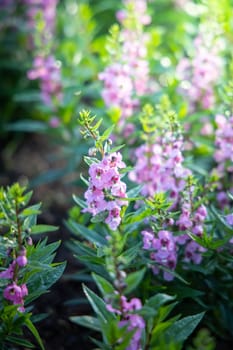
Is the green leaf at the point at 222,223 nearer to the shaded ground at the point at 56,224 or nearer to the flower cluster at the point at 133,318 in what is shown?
the flower cluster at the point at 133,318

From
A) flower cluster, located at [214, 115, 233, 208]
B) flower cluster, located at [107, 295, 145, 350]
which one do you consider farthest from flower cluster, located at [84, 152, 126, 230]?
flower cluster, located at [214, 115, 233, 208]

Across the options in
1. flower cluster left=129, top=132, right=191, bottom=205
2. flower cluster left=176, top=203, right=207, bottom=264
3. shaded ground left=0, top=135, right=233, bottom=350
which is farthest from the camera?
shaded ground left=0, top=135, right=233, bottom=350

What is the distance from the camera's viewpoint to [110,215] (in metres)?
2.48

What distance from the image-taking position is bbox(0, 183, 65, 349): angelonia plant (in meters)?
2.32

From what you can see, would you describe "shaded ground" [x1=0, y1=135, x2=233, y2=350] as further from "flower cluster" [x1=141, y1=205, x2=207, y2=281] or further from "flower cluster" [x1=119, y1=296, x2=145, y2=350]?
"flower cluster" [x1=119, y1=296, x2=145, y2=350]

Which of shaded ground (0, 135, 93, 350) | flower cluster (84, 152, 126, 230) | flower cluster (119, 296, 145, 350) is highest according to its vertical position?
flower cluster (84, 152, 126, 230)

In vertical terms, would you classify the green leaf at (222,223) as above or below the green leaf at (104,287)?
below

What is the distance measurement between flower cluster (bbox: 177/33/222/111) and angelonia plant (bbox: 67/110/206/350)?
1.02 m

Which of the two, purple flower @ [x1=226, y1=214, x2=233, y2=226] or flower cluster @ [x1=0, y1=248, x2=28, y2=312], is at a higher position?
purple flower @ [x1=226, y1=214, x2=233, y2=226]

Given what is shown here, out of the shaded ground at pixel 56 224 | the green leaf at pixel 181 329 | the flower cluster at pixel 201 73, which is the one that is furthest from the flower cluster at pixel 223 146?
the green leaf at pixel 181 329

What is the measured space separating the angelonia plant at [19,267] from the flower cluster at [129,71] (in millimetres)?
1172

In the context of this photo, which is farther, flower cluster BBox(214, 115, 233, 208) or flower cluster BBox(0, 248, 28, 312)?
flower cluster BBox(214, 115, 233, 208)

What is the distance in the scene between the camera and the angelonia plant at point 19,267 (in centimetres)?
232

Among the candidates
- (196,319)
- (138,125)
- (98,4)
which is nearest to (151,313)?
(196,319)
